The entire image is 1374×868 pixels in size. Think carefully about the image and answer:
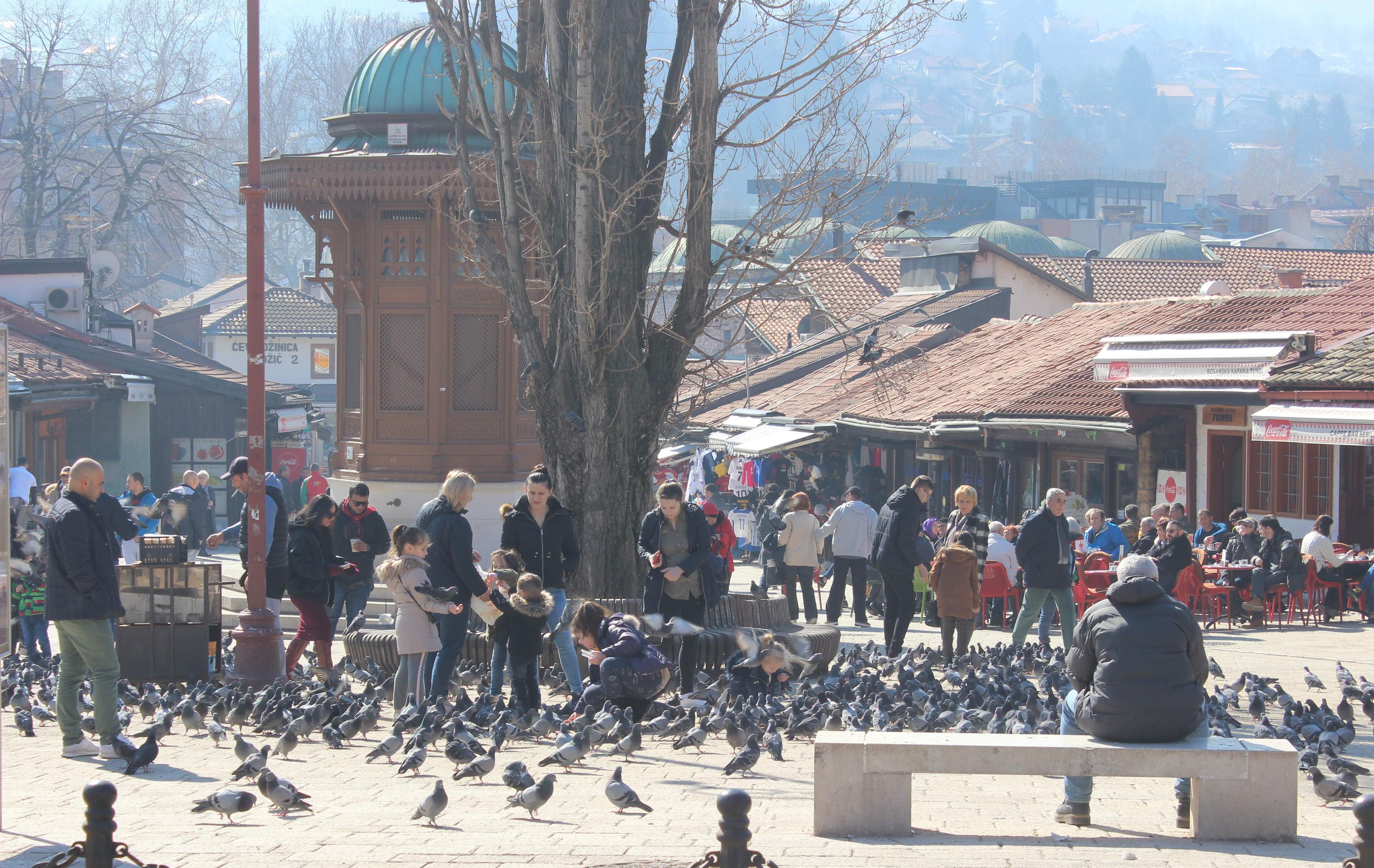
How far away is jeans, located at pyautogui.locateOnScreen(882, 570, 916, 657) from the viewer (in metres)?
12.1

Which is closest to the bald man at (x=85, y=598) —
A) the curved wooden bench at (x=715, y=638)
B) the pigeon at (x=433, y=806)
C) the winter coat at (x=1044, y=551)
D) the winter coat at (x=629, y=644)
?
the pigeon at (x=433, y=806)

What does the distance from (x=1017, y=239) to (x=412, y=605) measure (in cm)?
4932

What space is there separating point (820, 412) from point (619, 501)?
1738 centimetres

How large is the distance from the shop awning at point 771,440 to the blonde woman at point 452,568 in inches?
662

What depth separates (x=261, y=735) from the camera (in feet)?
30.1

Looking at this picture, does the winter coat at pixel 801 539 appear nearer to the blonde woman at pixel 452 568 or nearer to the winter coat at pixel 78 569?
the blonde woman at pixel 452 568

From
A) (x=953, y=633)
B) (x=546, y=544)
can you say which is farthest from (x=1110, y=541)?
(x=546, y=544)

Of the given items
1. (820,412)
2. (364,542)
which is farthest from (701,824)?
(820,412)

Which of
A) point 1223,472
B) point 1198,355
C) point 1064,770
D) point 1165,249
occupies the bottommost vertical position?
point 1064,770

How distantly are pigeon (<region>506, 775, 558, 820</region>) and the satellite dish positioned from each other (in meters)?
30.9

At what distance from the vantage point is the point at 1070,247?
6425 centimetres

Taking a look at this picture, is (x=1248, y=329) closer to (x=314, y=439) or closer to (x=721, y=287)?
(x=721, y=287)

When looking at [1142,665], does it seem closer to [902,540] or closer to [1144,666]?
[1144,666]

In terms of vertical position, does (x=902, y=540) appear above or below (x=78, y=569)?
below
